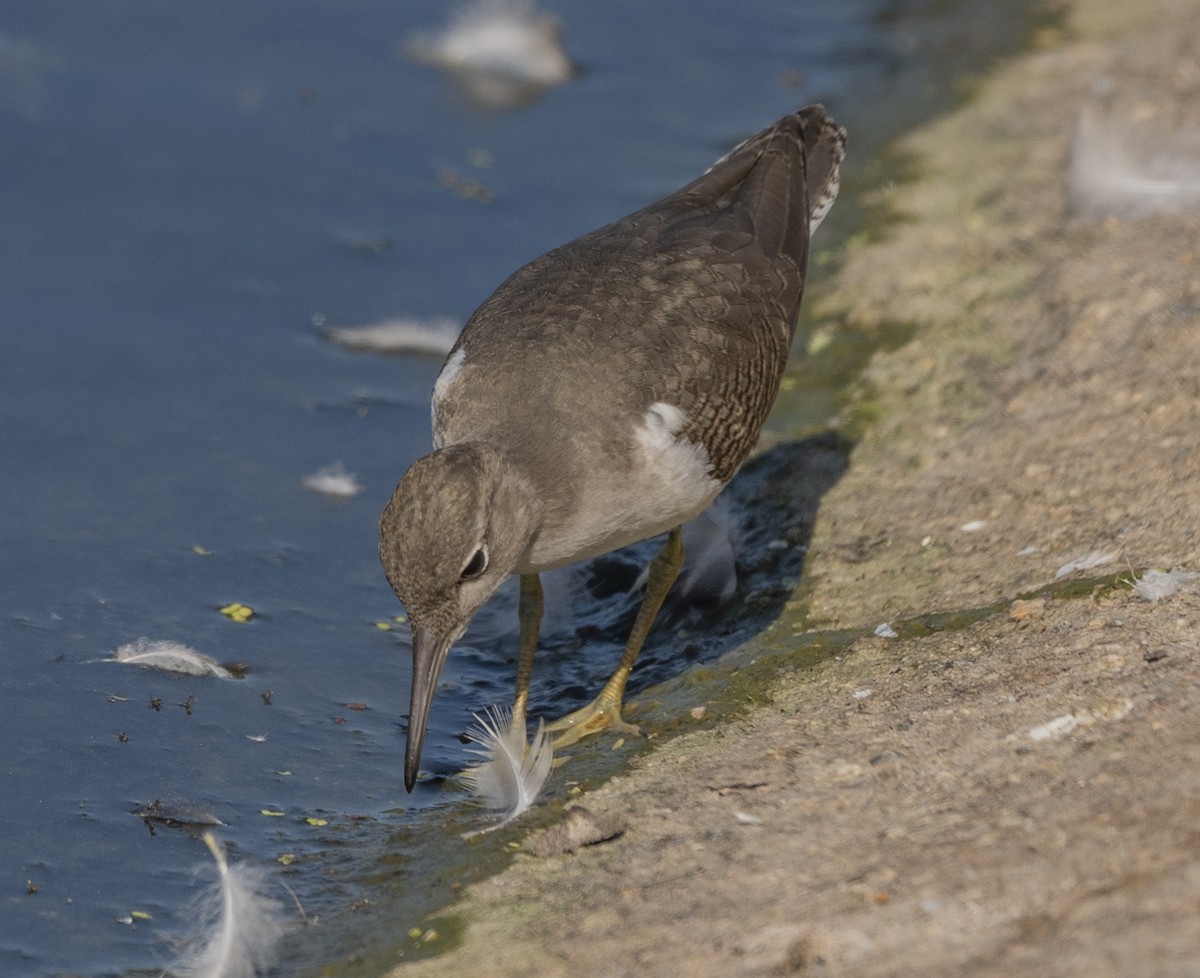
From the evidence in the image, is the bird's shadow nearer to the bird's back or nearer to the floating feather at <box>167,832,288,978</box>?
the bird's back

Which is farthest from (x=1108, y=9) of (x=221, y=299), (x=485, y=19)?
(x=221, y=299)

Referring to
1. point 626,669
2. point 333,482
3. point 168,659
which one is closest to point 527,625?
point 626,669

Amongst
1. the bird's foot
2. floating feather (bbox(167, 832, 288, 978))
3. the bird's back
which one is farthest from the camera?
the bird's foot

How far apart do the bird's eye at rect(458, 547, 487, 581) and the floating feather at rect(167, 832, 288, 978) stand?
1.33m

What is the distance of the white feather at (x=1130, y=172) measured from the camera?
394 inches

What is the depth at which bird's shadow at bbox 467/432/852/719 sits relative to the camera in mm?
7789

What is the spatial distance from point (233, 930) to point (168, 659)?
2.13m

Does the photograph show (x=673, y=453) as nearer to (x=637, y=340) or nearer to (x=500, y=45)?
(x=637, y=340)

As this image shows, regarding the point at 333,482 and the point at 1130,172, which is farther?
the point at 1130,172

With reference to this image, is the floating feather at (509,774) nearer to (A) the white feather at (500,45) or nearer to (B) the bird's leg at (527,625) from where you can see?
(B) the bird's leg at (527,625)

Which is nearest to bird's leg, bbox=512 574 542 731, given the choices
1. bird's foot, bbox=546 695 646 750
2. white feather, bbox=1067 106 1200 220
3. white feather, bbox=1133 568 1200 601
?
bird's foot, bbox=546 695 646 750

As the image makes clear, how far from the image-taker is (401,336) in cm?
1022

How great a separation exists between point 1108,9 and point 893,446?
24.3ft

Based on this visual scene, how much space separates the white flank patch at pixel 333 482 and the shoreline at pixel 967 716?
262 cm
